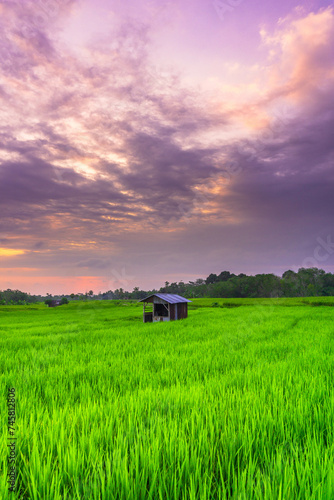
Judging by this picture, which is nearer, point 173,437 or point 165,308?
point 173,437

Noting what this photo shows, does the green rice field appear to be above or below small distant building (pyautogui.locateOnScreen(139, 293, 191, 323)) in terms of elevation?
above

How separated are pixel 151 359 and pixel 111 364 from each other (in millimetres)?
1101

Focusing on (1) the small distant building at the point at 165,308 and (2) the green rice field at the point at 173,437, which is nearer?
(2) the green rice field at the point at 173,437

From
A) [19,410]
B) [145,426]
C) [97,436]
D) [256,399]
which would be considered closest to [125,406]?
[145,426]

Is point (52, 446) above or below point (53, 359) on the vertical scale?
above

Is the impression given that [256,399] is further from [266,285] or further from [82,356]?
[266,285]

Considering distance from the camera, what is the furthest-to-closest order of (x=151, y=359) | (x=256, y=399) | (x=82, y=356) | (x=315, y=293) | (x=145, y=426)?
(x=315, y=293)
(x=82, y=356)
(x=151, y=359)
(x=256, y=399)
(x=145, y=426)

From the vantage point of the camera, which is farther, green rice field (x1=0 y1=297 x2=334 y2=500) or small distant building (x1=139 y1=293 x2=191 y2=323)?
small distant building (x1=139 y1=293 x2=191 y2=323)

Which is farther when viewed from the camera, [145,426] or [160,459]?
[145,426]

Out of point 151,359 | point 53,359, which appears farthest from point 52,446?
point 53,359

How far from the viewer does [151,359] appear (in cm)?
725

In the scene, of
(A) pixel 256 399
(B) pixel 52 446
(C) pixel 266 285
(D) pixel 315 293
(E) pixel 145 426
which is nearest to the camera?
(B) pixel 52 446

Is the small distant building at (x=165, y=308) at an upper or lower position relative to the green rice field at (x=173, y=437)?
lower

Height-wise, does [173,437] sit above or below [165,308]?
above
